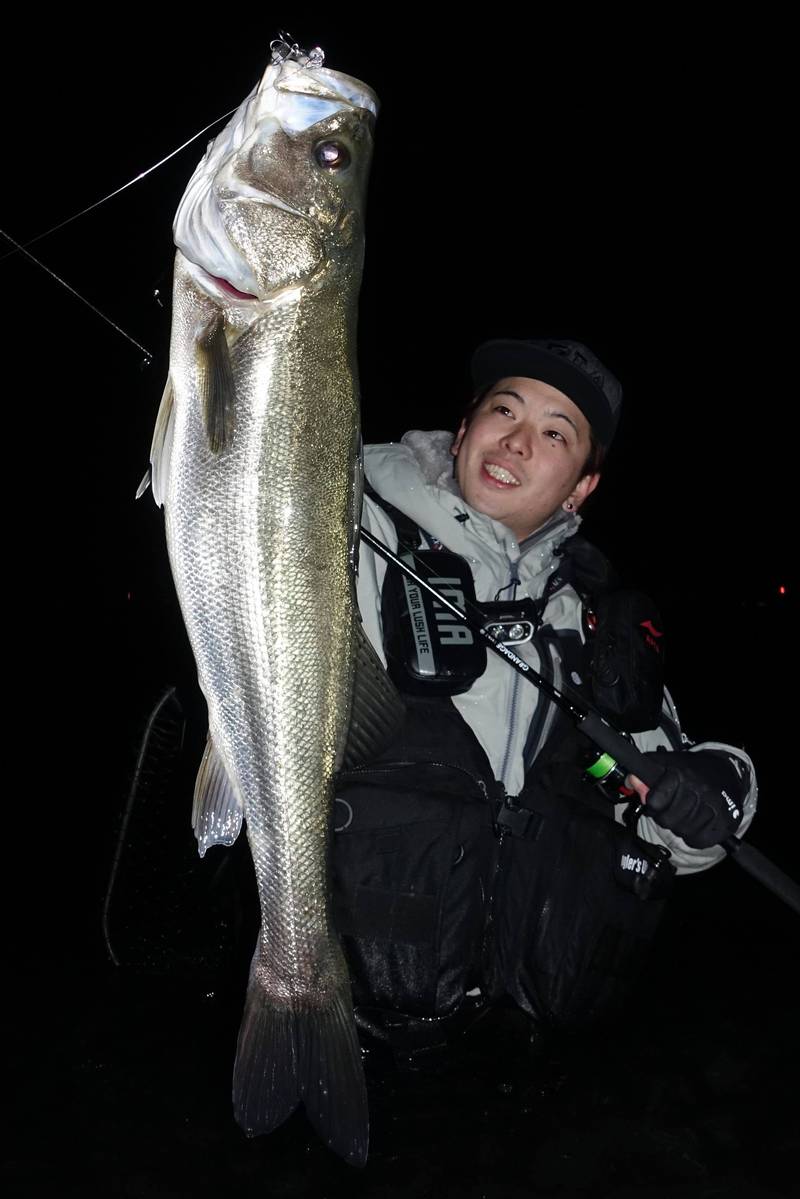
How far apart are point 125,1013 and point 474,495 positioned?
2.55 meters

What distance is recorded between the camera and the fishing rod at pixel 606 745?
8.89 feet

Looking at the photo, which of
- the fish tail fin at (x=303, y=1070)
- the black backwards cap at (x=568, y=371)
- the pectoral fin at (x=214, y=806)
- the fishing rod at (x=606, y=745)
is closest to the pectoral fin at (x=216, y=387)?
the pectoral fin at (x=214, y=806)

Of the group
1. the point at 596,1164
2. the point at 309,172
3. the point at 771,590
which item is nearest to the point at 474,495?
the point at 309,172

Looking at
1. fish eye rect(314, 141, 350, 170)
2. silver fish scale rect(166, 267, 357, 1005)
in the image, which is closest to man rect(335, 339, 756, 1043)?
silver fish scale rect(166, 267, 357, 1005)

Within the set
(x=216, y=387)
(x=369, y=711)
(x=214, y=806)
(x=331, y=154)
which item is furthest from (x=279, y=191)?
(x=214, y=806)

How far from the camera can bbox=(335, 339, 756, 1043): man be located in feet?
8.32

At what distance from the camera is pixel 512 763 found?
288 centimetres

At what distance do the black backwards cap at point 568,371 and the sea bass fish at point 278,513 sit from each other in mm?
1356

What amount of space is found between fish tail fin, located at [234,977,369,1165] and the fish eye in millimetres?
1750

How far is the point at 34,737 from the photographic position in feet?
28.3

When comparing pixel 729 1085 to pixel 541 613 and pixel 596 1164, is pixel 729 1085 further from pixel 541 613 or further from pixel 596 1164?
pixel 541 613

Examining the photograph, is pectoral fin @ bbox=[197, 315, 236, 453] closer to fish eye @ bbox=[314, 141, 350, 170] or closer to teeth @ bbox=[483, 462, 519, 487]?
fish eye @ bbox=[314, 141, 350, 170]

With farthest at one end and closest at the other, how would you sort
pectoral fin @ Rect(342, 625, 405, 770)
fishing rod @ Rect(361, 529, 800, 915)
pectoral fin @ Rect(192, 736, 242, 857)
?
1. fishing rod @ Rect(361, 529, 800, 915)
2. pectoral fin @ Rect(342, 625, 405, 770)
3. pectoral fin @ Rect(192, 736, 242, 857)

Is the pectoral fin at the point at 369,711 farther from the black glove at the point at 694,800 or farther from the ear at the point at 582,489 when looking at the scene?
the ear at the point at 582,489
